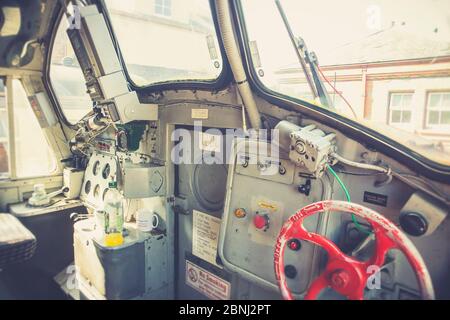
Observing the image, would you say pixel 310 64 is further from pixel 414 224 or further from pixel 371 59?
pixel 414 224

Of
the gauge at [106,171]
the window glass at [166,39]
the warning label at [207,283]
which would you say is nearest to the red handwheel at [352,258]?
the warning label at [207,283]

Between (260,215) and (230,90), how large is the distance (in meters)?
0.85

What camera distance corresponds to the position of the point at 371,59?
156cm

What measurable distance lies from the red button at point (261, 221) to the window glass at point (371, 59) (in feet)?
2.23

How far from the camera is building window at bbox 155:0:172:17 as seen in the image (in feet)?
7.85

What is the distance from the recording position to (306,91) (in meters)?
1.88

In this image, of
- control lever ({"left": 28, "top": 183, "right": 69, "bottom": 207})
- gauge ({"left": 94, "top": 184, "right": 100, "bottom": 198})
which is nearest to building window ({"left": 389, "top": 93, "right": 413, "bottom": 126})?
gauge ({"left": 94, "top": 184, "right": 100, "bottom": 198})

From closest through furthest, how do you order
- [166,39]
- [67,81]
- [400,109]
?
[400,109] < [166,39] < [67,81]

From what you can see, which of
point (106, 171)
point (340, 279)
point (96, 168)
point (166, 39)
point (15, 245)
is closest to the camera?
point (340, 279)

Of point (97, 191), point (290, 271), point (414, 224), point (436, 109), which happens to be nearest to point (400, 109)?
point (436, 109)

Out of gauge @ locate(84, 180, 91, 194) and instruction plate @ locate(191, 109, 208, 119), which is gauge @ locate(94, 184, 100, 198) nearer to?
gauge @ locate(84, 180, 91, 194)

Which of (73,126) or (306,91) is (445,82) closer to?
(306,91)

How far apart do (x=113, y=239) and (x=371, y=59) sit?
1963mm

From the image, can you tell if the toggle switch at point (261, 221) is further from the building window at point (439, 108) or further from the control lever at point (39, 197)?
the control lever at point (39, 197)
